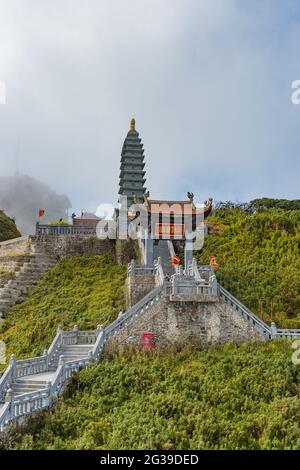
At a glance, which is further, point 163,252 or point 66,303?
point 163,252

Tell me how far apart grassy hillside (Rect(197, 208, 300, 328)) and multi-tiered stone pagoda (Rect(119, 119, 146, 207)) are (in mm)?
12339

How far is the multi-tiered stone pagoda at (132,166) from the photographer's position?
57781 millimetres

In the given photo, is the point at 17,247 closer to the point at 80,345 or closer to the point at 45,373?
the point at 80,345

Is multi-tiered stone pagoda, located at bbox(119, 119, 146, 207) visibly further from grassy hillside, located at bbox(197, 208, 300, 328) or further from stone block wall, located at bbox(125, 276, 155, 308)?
stone block wall, located at bbox(125, 276, 155, 308)

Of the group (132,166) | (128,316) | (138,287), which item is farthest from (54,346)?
(132,166)

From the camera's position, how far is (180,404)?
22469 mm

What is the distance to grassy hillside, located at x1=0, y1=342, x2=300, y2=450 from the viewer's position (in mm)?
20766

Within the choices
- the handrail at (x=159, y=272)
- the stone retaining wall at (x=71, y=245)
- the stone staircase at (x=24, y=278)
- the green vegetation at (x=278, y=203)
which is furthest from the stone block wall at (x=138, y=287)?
the green vegetation at (x=278, y=203)

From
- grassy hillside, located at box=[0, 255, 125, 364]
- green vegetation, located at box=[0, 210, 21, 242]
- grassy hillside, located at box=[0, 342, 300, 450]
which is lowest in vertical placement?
grassy hillside, located at box=[0, 342, 300, 450]

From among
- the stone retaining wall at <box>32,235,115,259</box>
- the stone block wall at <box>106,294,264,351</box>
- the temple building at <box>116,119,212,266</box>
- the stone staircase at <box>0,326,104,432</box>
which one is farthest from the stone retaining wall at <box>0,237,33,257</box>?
the stone block wall at <box>106,294,264,351</box>

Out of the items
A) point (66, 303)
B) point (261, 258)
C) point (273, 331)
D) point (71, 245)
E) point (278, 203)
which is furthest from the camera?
point (278, 203)

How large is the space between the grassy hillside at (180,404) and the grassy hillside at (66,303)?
19.6 feet

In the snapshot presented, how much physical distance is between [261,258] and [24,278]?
1372 centimetres

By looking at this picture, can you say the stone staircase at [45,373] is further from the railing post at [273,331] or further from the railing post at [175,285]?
the railing post at [273,331]
